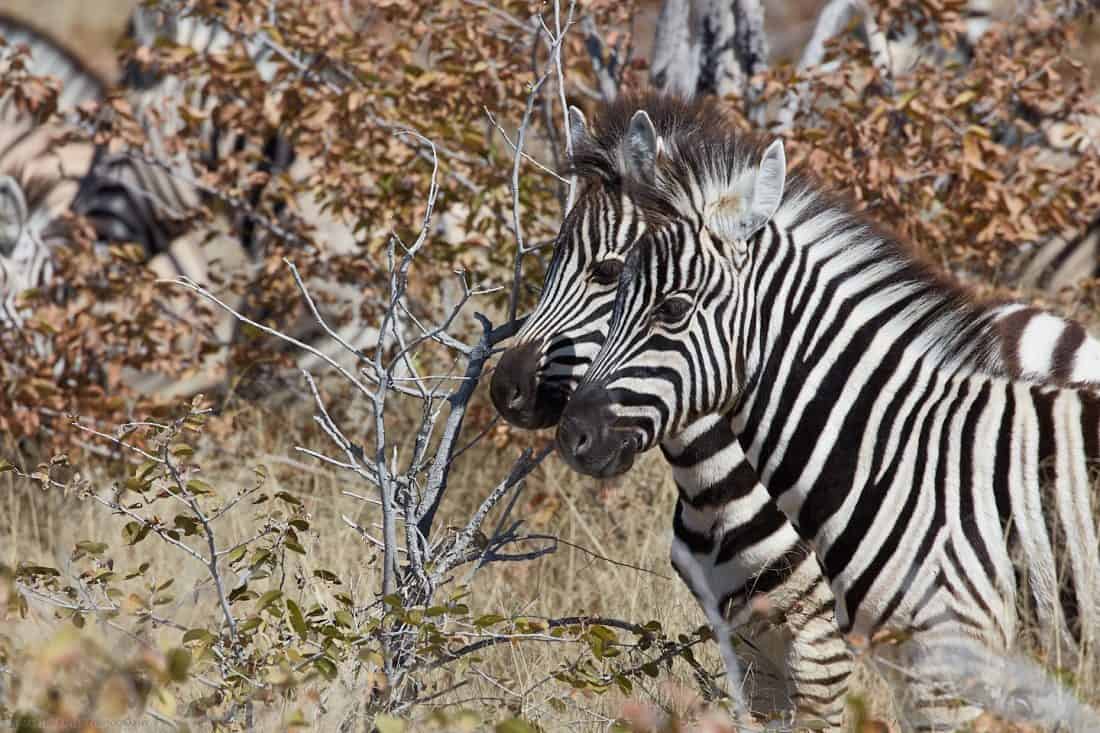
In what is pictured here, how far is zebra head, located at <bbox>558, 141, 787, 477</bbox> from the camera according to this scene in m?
3.27

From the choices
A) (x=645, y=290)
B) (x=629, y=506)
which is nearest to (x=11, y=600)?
(x=645, y=290)

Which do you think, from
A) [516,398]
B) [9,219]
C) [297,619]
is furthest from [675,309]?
[9,219]

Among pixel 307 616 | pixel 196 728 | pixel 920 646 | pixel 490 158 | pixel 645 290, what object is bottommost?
pixel 196 728

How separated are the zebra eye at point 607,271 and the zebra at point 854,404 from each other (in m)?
0.18

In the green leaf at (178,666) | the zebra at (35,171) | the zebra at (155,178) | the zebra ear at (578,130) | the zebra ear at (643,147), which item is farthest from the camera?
the zebra at (155,178)

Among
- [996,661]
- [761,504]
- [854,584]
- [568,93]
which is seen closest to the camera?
[996,661]

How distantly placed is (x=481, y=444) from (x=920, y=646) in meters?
3.80

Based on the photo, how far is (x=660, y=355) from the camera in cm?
335

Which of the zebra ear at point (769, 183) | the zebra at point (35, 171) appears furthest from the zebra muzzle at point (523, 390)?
the zebra at point (35, 171)

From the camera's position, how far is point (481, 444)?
22.1ft

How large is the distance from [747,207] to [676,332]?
41 cm

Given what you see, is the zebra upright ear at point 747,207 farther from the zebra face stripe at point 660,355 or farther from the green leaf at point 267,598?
the green leaf at point 267,598

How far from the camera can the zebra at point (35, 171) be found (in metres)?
6.95

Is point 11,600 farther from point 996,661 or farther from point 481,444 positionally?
point 481,444
